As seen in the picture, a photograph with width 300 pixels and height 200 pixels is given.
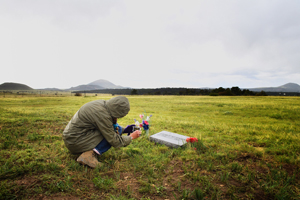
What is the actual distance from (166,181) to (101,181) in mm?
1481

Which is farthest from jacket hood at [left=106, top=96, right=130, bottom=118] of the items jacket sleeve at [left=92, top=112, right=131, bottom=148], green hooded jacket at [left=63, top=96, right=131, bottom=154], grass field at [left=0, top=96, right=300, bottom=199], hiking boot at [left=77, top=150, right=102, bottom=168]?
grass field at [left=0, top=96, right=300, bottom=199]

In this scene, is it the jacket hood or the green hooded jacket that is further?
the jacket hood

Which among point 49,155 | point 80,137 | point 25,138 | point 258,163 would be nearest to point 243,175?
point 258,163

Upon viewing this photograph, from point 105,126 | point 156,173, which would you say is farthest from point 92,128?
point 156,173

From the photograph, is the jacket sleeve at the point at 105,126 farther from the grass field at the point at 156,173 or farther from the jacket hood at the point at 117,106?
the grass field at the point at 156,173

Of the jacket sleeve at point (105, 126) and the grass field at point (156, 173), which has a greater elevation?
the jacket sleeve at point (105, 126)

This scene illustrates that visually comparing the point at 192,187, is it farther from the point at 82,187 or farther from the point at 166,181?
the point at 82,187

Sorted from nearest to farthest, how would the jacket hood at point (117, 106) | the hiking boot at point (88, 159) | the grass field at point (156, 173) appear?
1. the grass field at point (156, 173)
2. the jacket hood at point (117, 106)
3. the hiking boot at point (88, 159)

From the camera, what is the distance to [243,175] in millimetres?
3539

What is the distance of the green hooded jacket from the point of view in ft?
11.4

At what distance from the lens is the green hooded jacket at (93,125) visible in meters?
3.47

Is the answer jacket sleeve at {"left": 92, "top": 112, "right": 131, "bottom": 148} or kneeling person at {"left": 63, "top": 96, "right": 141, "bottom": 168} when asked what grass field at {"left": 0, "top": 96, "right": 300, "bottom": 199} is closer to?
kneeling person at {"left": 63, "top": 96, "right": 141, "bottom": 168}

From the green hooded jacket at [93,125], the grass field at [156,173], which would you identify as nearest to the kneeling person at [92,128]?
the green hooded jacket at [93,125]

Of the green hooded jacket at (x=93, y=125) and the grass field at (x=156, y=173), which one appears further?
the green hooded jacket at (x=93, y=125)
